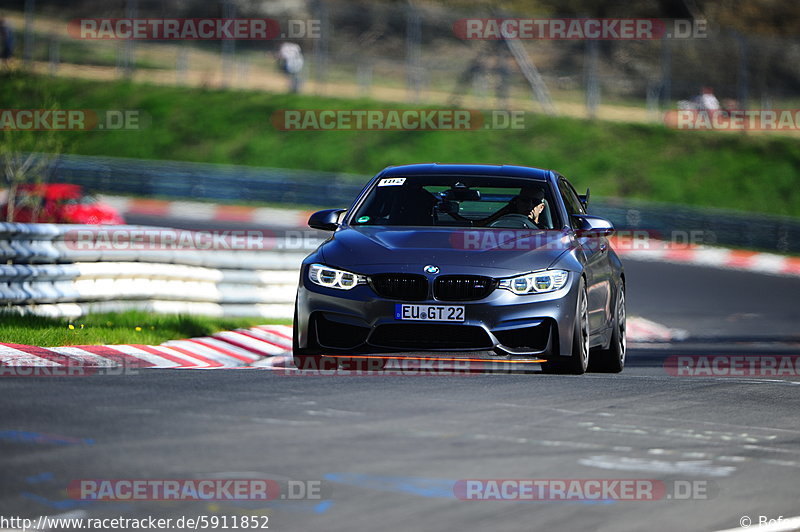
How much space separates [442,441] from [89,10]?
154 feet

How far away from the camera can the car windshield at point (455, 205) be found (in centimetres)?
1066

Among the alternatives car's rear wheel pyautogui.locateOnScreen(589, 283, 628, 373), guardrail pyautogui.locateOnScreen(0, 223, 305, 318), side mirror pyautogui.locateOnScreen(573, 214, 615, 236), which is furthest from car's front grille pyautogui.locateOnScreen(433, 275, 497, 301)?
guardrail pyautogui.locateOnScreen(0, 223, 305, 318)

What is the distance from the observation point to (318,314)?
9.69 metres

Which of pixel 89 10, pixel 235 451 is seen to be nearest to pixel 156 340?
pixel 235 451

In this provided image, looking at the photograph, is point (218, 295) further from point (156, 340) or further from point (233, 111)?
point (233, 111)
